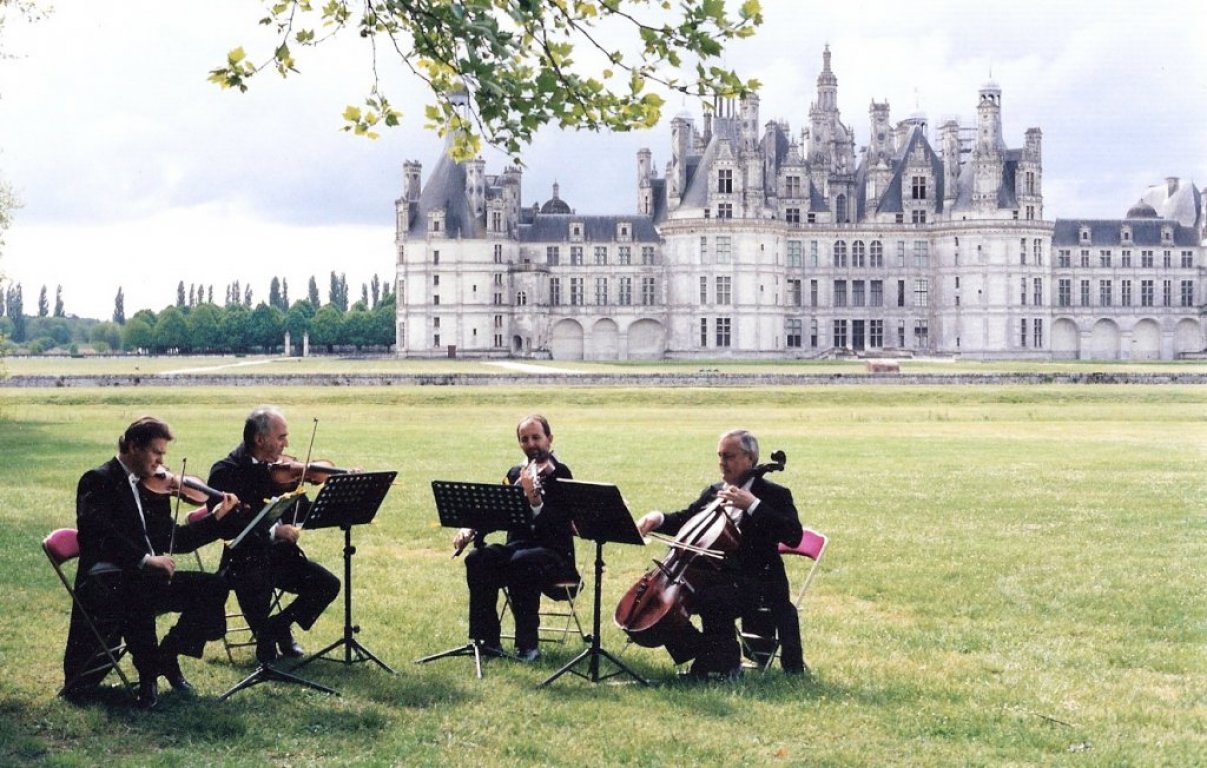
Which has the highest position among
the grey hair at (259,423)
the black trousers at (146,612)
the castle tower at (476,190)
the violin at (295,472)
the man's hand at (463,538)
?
the castle tower at (476,190)


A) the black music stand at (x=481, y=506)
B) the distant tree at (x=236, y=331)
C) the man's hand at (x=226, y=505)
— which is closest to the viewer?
the man's hand at (x=226, y=505)

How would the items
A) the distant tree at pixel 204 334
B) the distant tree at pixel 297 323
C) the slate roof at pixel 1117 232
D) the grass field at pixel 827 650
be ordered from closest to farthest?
the grass field at pixel 827 650 < the slate roof at pixel 1117 232 < the distant tree at pixel 204 334 < the distant tree at pixel 297 323

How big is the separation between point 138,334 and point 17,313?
31518 mm

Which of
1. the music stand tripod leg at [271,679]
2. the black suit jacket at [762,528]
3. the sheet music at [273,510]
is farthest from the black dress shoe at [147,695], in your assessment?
the black suit jacket at [762,528]

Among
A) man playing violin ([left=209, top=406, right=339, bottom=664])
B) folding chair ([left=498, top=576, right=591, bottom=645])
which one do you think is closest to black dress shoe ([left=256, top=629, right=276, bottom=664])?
man playing violin ([left=209, top=406, right=339, bottom=664])

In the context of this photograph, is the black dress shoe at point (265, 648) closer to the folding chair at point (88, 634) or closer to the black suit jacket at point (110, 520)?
the folding chair at point (88, 634)

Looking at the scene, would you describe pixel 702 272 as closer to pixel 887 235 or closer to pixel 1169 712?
pixel 887 235

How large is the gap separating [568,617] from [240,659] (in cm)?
257

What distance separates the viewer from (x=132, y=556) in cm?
796

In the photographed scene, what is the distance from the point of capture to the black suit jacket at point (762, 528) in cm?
829

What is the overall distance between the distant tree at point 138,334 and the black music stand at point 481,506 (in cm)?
11490

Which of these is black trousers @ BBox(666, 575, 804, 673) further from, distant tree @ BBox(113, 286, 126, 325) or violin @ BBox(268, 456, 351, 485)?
distant tree @ BBox(113, 286, 126, 325)

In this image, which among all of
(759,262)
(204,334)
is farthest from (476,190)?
(204,334)

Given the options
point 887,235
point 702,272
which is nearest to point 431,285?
point 702,272
